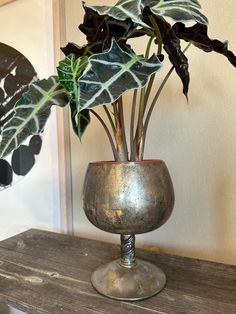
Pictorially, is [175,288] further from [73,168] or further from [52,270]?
[73,168]

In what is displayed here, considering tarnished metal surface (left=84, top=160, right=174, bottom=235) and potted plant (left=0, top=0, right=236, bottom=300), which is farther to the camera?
tarnished metal surface (left=84, top=160, right=174, bottom=235)

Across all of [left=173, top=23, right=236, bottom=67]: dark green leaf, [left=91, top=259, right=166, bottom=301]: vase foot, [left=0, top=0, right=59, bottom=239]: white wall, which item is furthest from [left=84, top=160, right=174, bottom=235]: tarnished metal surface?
[left=0, top=0, right=59, bottom=239]: white wall

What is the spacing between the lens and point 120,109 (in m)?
0.60

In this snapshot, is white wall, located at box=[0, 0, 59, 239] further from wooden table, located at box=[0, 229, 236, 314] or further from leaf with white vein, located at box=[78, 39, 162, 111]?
leaf with white vein, located at box=[78, 39, 162, 111]

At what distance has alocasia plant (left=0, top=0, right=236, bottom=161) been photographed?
0.42m

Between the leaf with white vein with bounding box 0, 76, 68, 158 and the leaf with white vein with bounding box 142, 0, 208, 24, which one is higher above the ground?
the leaf with white vein with bounding box 142, 0, 208, 24

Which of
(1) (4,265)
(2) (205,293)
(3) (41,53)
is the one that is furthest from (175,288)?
(3) (41,53)

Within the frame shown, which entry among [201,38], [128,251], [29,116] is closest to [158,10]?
[201,38]

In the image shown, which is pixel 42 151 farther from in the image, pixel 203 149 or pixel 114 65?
pixel 114 65

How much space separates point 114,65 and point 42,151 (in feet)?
2.49

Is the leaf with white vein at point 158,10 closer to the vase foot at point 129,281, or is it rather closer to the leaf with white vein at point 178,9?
the leaf with white vein at point 178,9

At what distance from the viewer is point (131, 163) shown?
560mm

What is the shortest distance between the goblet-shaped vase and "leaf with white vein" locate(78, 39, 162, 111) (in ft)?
0.60

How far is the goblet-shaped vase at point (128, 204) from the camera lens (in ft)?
1.79
